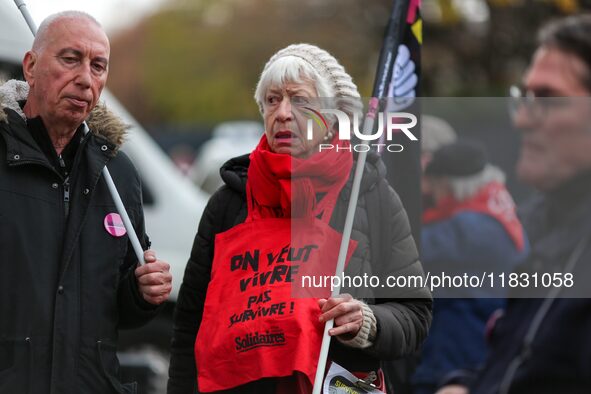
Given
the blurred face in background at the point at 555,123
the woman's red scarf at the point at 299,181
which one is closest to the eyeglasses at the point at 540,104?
the blurred face in background at the point at 555,123

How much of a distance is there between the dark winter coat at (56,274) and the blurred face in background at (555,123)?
5.46 ft

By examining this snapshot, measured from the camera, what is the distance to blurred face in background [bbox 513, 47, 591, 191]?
2801 mm

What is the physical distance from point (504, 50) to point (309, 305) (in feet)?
77.4

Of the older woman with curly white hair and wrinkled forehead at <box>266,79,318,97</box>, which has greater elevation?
wrinkled forehead at <box>266,79,318,97</box>

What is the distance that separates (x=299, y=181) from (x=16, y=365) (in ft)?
3.60

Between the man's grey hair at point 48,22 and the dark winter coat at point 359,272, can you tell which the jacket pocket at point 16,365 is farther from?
the man's grey hair at point 48,22

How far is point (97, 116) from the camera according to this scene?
13.9ft

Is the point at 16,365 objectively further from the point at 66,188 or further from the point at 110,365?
the point at 66,188

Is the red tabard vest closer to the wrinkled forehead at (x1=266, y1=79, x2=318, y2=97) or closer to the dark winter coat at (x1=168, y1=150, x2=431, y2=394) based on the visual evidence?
the dark winter coat at (x1=168, y1=150, x2=431, y2=394)

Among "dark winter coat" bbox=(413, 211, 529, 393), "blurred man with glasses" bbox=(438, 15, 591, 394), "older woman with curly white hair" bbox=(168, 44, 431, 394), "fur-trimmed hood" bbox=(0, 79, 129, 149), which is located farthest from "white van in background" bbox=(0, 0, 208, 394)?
"blurred man with glasses" bbox=(438, 15, 591, 394)

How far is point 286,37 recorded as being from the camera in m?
47.4

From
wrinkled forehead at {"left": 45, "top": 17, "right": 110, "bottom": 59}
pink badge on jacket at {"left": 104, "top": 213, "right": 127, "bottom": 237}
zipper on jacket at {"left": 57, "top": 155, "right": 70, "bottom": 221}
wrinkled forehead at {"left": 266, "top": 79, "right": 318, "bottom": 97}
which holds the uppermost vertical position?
wrinkled forehead at {"left": 45, "top": 17, "right": 110, "bottom": 59}

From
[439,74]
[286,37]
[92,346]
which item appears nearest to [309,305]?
[92,346]

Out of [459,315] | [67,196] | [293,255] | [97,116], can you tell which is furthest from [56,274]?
[459,315]
